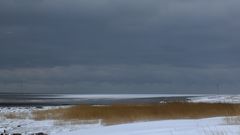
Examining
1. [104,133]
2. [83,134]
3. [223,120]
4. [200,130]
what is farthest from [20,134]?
[200,130]

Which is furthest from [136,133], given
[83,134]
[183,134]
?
[83,134]

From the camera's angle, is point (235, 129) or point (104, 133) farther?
point (104, 133)

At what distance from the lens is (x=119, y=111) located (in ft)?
103

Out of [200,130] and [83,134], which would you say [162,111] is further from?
[200,130]

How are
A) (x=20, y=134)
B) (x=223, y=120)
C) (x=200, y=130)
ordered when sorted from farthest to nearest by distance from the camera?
1. (x=20, y=134)
2. (x=223, y=120)
3. (x=200, y=130)

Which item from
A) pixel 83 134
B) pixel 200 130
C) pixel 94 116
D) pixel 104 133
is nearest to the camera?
pixel 200 130

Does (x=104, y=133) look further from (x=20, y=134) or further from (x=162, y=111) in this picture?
(x=162, y=111)

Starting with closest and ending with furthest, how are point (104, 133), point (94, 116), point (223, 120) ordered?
point (104, 133) → point (223, 120) → point (94, 116)

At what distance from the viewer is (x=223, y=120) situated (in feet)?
54.2

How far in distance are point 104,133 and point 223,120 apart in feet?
17.4

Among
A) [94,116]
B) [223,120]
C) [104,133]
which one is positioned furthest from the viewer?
[94,116]

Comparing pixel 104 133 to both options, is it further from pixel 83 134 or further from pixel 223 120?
pixel 223 120

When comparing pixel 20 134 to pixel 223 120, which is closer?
pixel 223 120

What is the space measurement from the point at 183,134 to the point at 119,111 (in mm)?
20255
